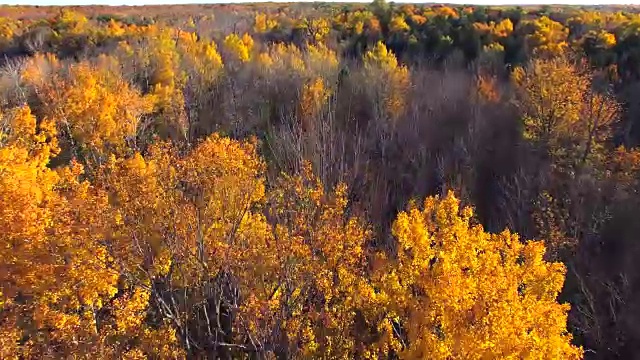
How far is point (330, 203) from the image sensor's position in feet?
50.4

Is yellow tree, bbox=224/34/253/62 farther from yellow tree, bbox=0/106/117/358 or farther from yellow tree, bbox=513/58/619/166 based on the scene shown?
yellow tree, bbox=0/106/117/358

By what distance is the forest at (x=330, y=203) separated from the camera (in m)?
13.6

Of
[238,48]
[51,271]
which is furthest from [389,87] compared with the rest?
[51,271]

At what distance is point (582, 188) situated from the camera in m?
27.7

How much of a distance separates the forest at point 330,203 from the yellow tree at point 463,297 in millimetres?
55

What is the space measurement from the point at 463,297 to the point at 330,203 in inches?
182

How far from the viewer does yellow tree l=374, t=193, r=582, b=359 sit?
12297 mm

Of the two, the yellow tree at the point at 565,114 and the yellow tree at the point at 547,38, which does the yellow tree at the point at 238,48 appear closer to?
the yellow tree at the point at 547,38

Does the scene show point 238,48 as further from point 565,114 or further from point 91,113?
point 565,114

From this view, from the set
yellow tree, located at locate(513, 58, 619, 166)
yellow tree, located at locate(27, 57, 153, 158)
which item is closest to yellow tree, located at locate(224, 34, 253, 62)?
yellow tree, located at locate(27, 57, 153, 158)

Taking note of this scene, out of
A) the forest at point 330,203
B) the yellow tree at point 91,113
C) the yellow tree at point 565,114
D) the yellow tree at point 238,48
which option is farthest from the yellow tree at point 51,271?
the yellow tree at point 238,48

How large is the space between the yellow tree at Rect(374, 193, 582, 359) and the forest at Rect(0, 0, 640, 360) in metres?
0.06

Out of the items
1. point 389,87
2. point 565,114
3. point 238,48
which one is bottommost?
point 565,114

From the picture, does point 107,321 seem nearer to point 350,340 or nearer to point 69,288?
point 69,288
